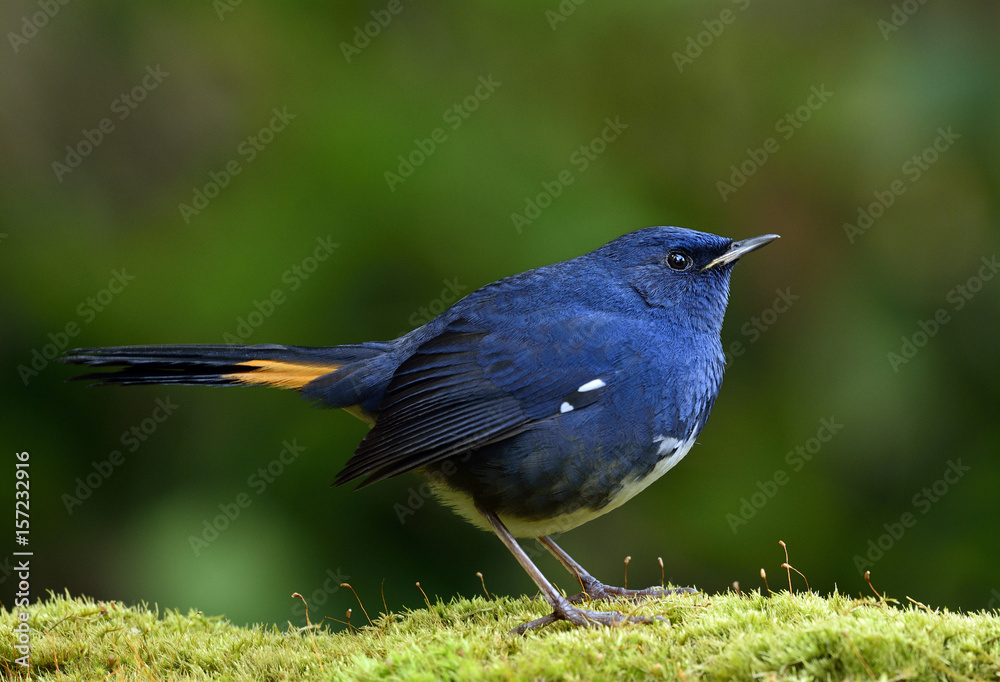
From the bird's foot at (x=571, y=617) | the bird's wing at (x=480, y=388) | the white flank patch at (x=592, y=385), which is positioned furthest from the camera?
the white flank patch at (x=592, y=385)

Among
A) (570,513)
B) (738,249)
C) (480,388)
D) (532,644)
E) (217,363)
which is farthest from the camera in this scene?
(738,249)

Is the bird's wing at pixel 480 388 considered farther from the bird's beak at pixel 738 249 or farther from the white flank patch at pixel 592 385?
the bird's beak at pixel 738 249

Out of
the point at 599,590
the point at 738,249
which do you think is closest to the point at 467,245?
the point at 738,249

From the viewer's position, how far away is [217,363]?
11.2 ft

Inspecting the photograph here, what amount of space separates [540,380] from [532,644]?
110 centimetres

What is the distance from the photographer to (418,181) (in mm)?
4215

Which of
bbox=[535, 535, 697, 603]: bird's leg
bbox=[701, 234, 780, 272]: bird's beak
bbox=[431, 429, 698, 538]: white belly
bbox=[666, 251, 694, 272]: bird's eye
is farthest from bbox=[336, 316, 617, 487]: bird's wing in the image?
bbox=[535, 535, 697, 603]: bird's leg

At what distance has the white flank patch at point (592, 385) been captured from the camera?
10.5ft

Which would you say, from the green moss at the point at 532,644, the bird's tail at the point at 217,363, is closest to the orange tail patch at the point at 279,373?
the bird's tail at the point at 217,363

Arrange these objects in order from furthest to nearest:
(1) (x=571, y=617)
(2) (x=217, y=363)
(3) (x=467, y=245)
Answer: (3) (x=467, y=245), (2) (x=217, y=363), (1) (x=571, y=617)

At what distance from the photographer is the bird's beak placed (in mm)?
3594

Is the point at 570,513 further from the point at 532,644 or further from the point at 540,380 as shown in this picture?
the point at 532,644

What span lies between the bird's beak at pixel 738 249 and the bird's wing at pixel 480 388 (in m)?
0.59

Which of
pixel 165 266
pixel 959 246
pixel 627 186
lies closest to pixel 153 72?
pixel 165 266
